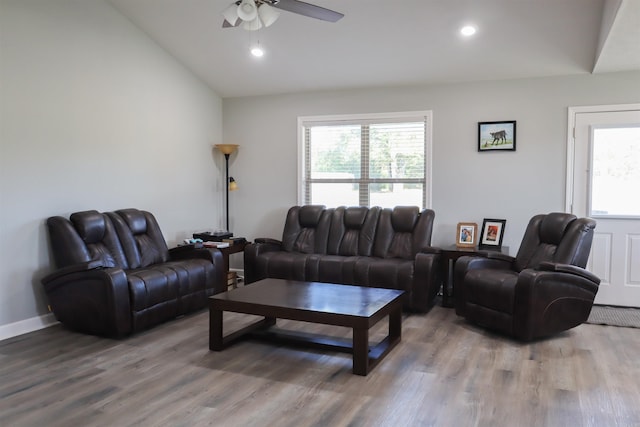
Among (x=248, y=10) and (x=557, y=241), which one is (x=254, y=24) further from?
(x=557, y=241)

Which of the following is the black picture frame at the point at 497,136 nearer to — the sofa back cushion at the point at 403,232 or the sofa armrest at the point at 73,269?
the sofa back cushion at the point at 403,232

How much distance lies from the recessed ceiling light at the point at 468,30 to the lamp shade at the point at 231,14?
218 cm

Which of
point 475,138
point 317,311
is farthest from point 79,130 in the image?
point 475,138

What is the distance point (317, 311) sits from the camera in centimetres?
317

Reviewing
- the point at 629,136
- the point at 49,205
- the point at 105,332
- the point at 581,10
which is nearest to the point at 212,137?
the point at 49,205

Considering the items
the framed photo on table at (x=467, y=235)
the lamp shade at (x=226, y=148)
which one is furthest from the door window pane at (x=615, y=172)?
the lamp shade at (x=226, y=148)

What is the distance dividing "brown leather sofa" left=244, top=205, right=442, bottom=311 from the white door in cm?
154

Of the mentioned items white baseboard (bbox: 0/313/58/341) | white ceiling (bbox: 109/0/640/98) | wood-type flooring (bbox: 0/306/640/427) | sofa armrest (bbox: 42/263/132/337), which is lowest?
wood-type flooring (bbox: 0/306/640/427)

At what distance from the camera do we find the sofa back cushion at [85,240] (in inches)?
156

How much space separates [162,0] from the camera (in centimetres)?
454

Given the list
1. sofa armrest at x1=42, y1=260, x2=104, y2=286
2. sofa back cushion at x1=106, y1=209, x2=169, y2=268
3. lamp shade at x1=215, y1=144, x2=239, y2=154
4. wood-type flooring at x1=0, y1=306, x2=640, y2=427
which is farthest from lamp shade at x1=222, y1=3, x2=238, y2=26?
lamp shade at x1=215, y1=144, x2=239, y2=154

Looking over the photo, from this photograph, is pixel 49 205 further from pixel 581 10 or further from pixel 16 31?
pixel 581 10

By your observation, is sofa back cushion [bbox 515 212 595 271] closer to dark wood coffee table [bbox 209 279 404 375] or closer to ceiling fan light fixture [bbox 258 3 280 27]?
dark wood coffee table [bbox 209 279 404 375]

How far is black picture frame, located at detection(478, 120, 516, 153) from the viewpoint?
16.7 feet
